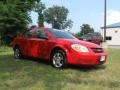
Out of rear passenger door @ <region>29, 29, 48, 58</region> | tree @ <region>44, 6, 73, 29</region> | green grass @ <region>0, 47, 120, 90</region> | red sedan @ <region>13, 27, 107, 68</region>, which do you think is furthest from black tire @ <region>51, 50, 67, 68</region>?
tree @ <region>44, 6, 73, 29</region>

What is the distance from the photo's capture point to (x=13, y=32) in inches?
1481

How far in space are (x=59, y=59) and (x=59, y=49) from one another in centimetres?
37

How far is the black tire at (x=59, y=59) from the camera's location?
40.3 feet

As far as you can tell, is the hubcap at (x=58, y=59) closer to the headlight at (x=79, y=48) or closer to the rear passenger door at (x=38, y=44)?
the headlight at (x=79, y=48)

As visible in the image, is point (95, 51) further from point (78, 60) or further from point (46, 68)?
point (46, 68)

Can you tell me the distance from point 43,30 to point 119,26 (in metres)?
60.1

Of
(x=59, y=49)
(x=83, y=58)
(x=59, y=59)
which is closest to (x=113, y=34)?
(x=59, y=49)

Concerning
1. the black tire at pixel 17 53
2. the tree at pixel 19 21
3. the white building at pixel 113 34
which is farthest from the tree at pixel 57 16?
the black tire at pixel 17 53

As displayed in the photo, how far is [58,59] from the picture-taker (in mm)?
12477

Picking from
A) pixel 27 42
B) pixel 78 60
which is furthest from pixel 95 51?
pixel 27 42

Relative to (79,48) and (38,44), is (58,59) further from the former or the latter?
(38,44)

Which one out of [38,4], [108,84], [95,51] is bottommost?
[108,84]

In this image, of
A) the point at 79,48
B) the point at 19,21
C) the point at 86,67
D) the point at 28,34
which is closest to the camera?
the point at 79,48

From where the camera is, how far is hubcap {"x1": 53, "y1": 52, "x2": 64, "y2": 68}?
12.4 meters
